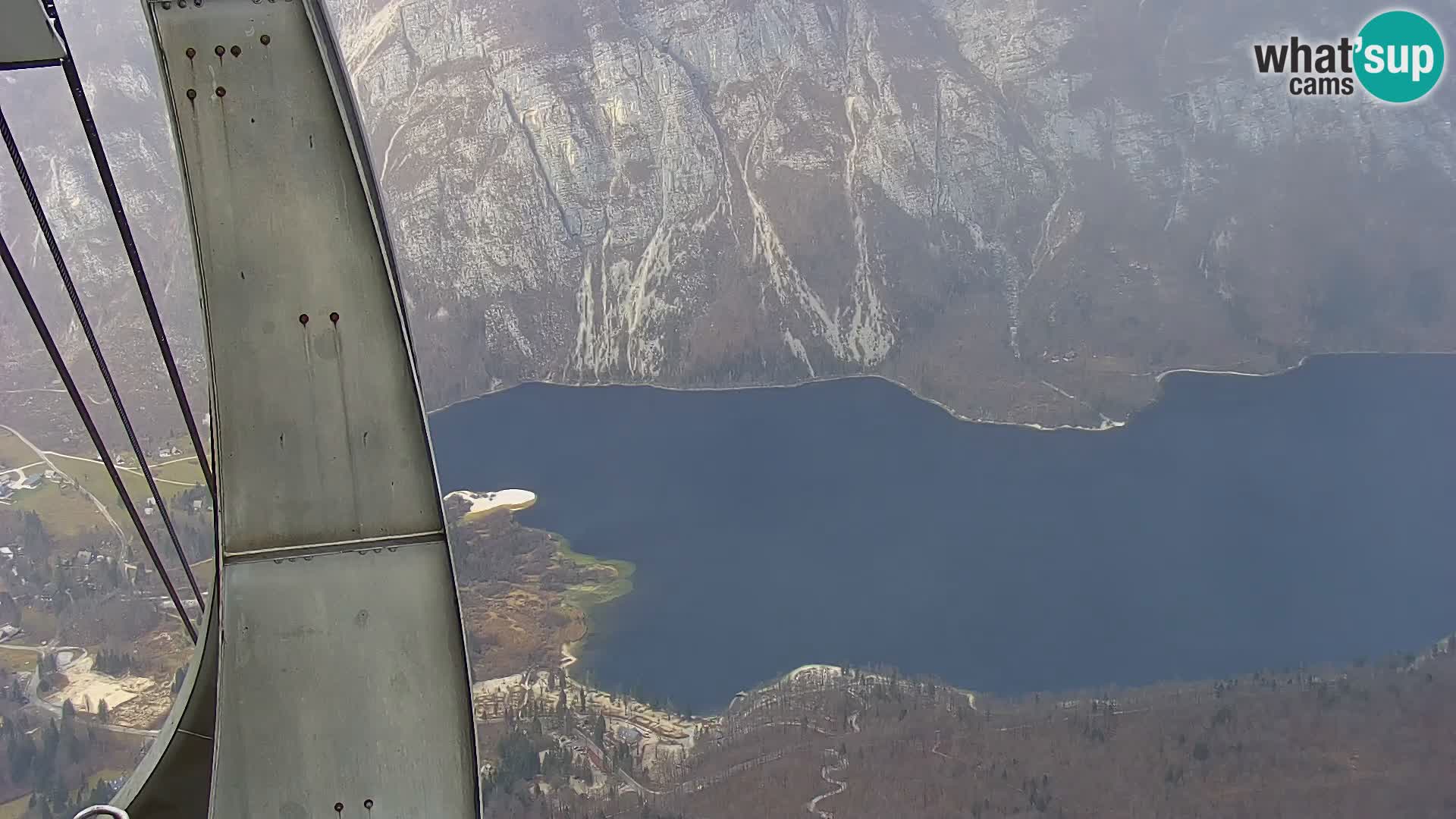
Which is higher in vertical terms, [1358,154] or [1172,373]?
[1358,154]

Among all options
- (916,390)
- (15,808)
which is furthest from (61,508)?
(916,390)

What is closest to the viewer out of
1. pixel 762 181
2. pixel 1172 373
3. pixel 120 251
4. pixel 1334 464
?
pixel 120 251

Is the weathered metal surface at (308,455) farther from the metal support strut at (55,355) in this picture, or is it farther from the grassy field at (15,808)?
the grassy field at (15,808)

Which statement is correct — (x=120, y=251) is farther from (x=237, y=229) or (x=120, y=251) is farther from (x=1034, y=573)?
(x=237, y=229)

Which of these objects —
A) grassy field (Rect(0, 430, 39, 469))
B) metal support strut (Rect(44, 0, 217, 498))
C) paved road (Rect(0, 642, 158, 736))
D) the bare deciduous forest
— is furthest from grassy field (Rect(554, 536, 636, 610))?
metal support strut (Rect(44, 0, 217, 498))

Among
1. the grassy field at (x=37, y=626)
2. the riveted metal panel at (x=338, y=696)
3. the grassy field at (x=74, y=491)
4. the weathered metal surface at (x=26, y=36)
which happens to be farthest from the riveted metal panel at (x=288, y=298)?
the grassy field at (x=37, y=626)

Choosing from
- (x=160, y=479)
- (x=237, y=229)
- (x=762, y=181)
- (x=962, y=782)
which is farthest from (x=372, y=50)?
(x=237, y=229)
